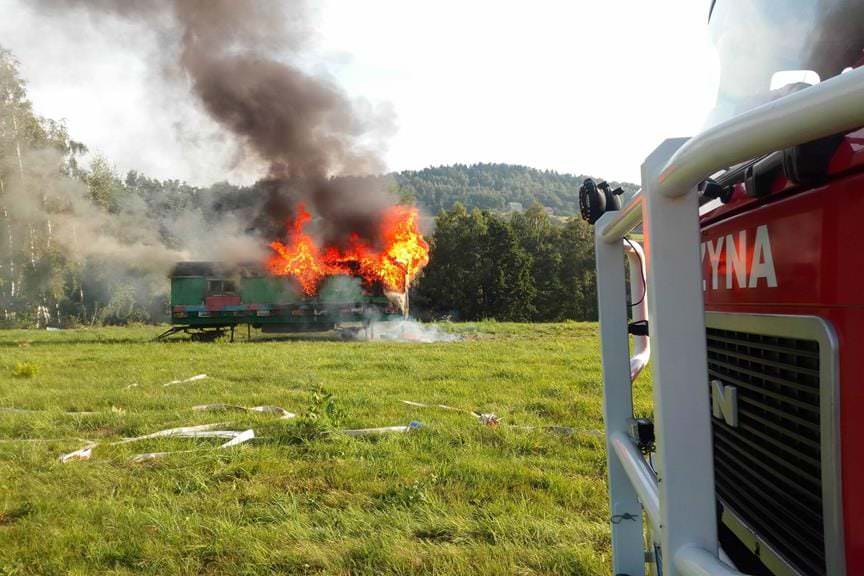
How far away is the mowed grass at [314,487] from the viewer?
3043mm

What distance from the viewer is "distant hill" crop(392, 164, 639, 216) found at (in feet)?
350

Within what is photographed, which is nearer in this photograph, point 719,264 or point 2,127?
point 719,264

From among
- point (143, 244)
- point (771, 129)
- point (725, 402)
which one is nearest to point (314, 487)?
point (725, 402)

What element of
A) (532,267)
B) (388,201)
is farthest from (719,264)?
(532,267)

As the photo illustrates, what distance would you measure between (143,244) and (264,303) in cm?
1147

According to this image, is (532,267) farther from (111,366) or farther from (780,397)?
(780,397)

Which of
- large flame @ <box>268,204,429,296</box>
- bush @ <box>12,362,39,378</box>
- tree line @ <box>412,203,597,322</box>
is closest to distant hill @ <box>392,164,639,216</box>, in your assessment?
tree line @ <box>412,203,597,322</box>

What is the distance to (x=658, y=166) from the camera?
3.58 ft

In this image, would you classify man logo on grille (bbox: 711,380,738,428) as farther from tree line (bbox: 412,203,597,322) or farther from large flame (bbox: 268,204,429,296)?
tree line (bbox: 412,203,597,322)

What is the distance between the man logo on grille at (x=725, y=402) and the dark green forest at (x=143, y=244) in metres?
21.0

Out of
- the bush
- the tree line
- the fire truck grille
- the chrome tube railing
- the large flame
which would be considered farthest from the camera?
the tree line

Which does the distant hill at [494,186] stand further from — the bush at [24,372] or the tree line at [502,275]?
the bush at [24,372]

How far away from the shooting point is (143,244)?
28.9 metres

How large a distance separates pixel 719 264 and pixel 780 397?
1.35ft
